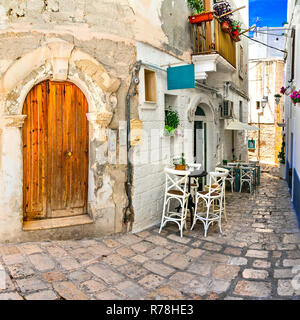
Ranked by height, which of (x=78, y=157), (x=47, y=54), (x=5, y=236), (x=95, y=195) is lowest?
(x=5, y=236)

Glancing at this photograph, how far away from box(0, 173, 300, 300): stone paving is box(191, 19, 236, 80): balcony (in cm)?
397

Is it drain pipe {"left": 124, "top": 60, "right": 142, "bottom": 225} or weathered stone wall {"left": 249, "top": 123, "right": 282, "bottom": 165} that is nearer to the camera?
drain pipe {"left": 124, "top": 60, "right": 142, "bottom": 225}

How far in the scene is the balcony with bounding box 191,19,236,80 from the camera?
7.34 meters

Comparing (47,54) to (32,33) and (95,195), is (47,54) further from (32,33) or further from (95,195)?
(95,195)

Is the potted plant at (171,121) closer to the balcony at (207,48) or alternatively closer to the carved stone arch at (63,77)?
the balcony at (207,48)

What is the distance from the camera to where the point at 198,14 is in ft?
23.8

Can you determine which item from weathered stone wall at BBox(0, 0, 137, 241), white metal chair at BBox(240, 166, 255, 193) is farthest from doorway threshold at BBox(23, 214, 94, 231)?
white metal chair at BBox(240, 166, 255, 193)

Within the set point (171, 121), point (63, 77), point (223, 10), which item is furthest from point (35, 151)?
point (223, 10)

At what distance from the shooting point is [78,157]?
210 inches

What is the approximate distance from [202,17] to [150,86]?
8.49 feet

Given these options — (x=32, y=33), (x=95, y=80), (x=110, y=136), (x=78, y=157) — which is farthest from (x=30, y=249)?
(x=32, y=33)

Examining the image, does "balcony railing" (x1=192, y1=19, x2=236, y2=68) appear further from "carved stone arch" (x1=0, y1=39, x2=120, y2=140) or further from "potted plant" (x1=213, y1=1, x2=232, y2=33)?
"carved stone arch" (x1=0, y1=39, x2=120, y2=140)

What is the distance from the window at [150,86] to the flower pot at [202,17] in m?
2.35
